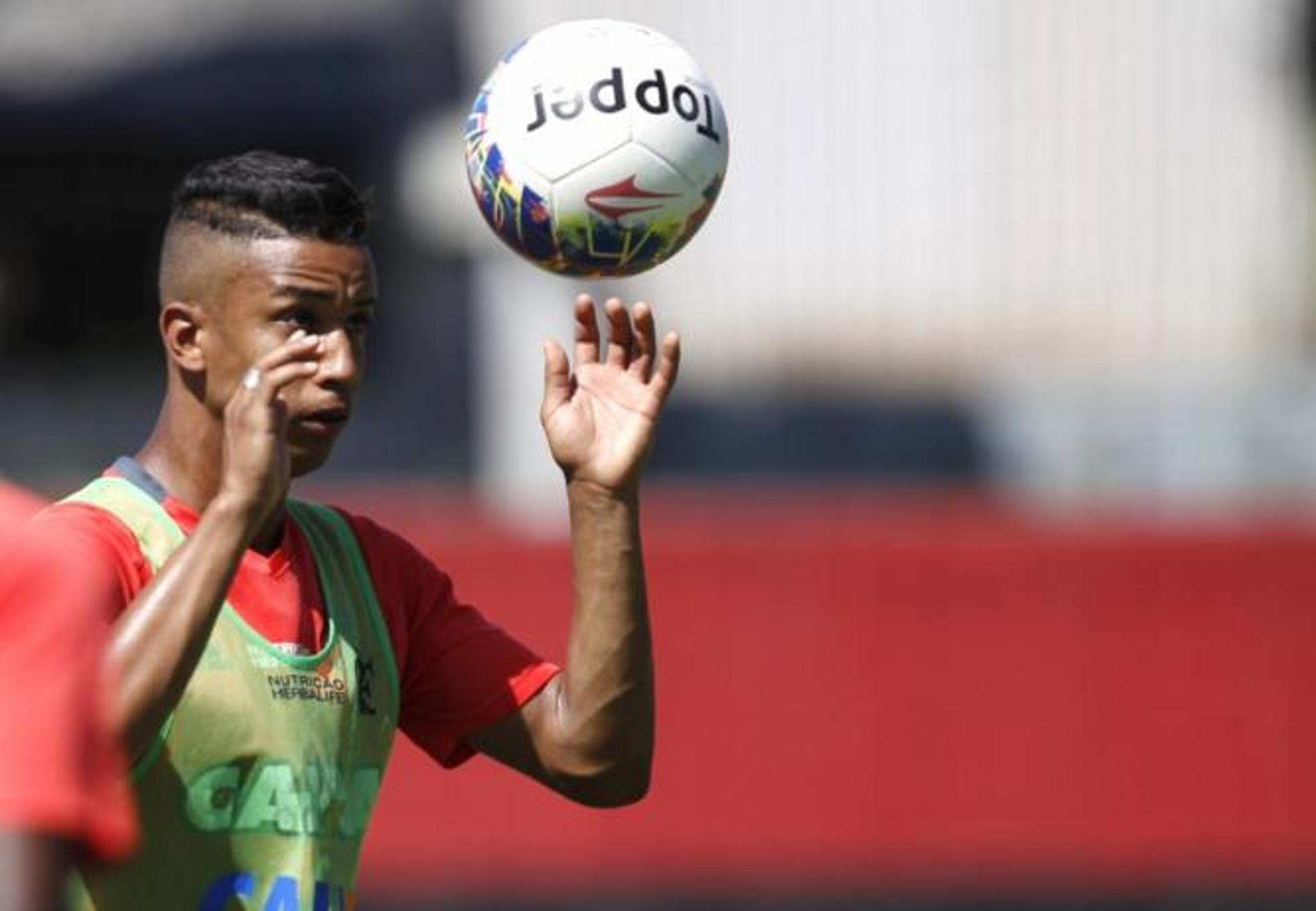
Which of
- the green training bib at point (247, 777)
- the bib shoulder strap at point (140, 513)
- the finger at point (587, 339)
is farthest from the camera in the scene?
the finger at point (587, 339)

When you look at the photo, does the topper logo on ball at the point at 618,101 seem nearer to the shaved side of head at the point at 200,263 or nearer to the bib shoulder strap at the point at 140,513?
the shaved side of head at the point at 200,263

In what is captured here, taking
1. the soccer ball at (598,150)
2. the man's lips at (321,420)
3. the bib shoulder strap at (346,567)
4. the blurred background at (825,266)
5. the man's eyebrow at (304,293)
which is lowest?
the bib shoulder strap at (346,567)

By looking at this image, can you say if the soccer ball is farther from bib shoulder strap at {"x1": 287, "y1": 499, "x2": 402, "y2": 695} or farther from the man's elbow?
the man's elbow

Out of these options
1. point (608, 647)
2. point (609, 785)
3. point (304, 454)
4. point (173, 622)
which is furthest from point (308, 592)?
point (173, 622)

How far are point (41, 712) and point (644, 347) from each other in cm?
212

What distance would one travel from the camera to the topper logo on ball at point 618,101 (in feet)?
14.6

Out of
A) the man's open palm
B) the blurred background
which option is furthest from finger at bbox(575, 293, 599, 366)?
the blurred background

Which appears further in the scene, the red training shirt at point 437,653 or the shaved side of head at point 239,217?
the red training shirt at point 437,653

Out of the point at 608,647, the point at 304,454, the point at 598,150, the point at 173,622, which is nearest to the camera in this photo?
the point at 173,622

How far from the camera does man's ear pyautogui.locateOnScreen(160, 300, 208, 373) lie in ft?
13.4

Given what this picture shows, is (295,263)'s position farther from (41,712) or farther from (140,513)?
(41,712)

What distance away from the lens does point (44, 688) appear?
2.28m

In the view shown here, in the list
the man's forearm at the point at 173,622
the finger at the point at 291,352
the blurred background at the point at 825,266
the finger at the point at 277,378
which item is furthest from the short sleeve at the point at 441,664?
the blurred background at the point at 825,266

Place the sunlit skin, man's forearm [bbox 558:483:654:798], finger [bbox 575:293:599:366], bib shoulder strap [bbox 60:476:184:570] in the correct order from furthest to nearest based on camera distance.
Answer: finger [bbox 575:293:599:366], man's forearm [bbox 558:483:654:798], the sunlit skin, bib shoulder strap [bbox 60:476:184:570]
